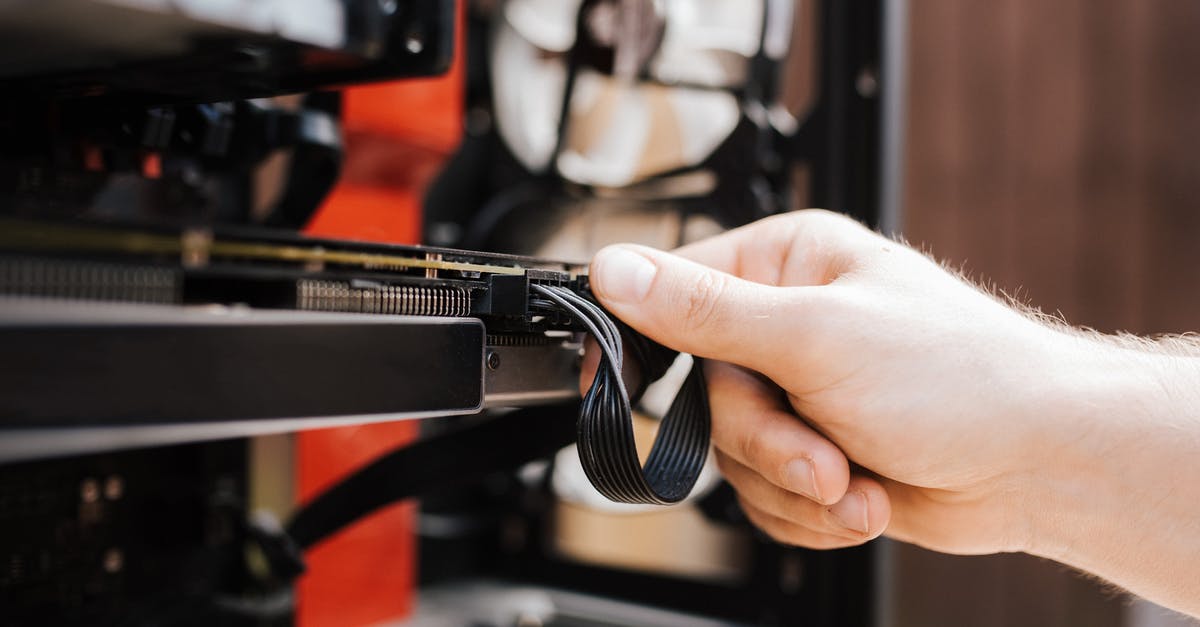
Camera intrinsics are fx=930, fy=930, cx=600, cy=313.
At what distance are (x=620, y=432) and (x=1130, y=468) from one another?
301 millimetres

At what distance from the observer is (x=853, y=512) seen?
0.51m

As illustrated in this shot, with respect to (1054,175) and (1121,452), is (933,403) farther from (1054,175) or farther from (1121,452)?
(1054,175)

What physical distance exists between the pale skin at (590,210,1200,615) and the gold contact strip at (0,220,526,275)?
5.2 inches

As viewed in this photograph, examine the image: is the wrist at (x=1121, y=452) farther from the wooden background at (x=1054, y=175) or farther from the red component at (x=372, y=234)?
the wooden background at (x=1054, y=175)

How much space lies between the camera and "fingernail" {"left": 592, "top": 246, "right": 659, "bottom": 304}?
17.2 inches

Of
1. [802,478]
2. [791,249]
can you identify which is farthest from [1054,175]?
[802,478]

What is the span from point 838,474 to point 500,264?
0.73 ft

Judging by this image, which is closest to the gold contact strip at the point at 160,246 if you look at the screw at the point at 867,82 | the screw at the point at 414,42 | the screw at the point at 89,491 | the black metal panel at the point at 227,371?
the black metal panel at the point at 227,371

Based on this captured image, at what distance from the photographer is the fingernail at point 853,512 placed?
1.66ft

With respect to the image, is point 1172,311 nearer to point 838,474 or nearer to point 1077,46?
point 1077,46

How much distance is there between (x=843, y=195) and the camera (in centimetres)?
80

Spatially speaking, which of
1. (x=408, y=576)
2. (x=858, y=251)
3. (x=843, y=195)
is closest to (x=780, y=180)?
(x=843, y=195)

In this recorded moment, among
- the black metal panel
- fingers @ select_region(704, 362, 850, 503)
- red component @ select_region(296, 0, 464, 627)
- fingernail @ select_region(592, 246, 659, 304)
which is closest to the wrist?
fingers @ select_region(704, 362, 850, 503)

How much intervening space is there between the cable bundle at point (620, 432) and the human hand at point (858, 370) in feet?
0.11
